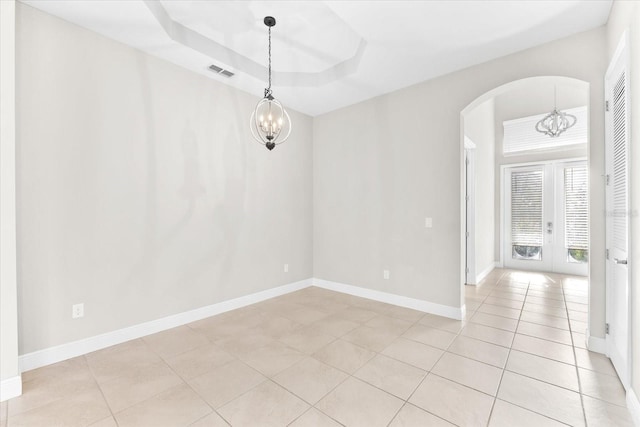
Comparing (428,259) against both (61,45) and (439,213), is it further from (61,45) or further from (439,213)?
(61,45)

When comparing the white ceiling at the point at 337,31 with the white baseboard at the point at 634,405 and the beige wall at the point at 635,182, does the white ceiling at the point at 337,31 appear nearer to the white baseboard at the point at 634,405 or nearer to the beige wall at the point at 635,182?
the beige wall at the point at 635,182

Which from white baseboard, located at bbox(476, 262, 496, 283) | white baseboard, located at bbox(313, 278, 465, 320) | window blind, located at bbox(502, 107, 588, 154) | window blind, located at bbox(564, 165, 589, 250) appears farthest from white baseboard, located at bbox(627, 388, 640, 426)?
window blind, located at bbox(502, 107, 588, 154)

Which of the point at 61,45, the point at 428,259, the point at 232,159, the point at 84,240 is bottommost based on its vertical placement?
the point at 428,259

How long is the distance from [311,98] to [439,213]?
8.17ft

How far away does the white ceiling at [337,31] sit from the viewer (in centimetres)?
241

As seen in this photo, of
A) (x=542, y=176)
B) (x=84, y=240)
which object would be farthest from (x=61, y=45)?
(x=542, y=176)

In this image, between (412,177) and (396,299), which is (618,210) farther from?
(396,299)

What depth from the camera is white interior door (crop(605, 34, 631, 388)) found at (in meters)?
2.00

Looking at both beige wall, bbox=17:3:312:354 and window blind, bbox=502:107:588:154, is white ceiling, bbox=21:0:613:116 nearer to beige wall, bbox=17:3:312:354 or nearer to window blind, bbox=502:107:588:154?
beige wall, bbox=17:3:312:354

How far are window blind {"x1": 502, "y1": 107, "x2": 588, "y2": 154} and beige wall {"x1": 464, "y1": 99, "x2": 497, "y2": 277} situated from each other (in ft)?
1.04

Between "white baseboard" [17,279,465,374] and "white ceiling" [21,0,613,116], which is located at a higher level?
"white ceiling" [21,0,613,116]

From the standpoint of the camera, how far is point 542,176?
5.99 metres

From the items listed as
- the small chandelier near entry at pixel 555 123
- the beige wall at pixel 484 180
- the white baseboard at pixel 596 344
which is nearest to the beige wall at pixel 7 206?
the white baseboard at pixel 596 344

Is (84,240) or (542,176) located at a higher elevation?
(542,176)
